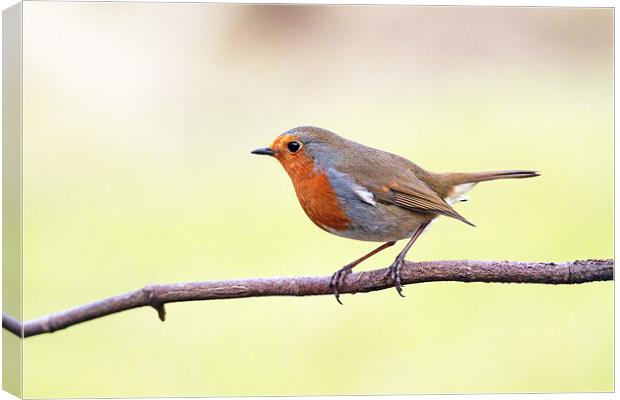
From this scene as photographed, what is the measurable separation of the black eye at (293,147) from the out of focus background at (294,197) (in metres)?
0.17

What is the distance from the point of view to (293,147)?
2682mm

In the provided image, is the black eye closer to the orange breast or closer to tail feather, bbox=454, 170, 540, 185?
the orange breast

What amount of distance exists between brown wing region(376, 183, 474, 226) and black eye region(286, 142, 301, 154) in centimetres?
30

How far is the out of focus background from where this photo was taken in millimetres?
2734

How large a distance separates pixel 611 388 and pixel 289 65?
163 centimetres

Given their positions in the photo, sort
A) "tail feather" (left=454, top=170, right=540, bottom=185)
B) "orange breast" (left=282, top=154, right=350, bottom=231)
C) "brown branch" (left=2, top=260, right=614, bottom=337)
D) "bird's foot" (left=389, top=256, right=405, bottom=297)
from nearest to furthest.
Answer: "brown branch" (left=2, top=260, right=614, bottom=337)
"bird's foot" (left=389, top=256, right=405, bottom=297)
"orange breast" (left=282, top=154, right=350, bottom=231)
"tail feather" (left=454, top=170, right=540, bottom=185)

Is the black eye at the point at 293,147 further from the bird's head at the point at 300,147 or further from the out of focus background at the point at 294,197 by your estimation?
the out of focus background at the point at 294,197

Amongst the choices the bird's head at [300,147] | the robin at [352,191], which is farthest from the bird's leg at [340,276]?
the bird's head at [300,147]

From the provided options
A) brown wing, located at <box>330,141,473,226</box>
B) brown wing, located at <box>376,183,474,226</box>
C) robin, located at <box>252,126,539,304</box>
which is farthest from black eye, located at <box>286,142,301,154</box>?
brown wing, located at <box>376,183,474,226</box>

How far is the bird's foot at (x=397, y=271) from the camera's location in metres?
2.54

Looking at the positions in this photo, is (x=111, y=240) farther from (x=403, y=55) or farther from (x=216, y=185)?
(x=403, y=55)

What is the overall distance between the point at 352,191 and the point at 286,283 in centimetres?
42

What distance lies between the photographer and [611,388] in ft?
9.89

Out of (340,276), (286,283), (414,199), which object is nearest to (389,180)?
(414,199)
